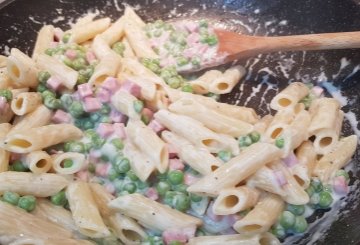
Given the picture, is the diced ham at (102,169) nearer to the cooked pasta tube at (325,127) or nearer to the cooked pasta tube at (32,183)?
the cooked pasta tube at (32,183)

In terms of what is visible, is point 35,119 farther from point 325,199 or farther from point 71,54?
point 325,199

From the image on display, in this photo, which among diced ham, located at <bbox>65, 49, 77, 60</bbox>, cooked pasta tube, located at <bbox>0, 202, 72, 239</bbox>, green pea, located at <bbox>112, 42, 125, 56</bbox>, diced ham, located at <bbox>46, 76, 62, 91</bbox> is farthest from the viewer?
green pea, located at <bbox>112, 42, 125, 56</bbox>

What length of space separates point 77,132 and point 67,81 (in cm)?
20

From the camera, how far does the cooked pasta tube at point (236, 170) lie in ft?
5.04

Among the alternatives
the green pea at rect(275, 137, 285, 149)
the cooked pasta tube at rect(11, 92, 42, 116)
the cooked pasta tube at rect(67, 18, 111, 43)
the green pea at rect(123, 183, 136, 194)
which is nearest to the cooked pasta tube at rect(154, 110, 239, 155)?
the green pea at rect(275, 137, 285, 149)

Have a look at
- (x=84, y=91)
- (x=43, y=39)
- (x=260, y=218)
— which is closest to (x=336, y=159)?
(x=260, y=218)

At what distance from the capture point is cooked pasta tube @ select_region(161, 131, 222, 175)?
63.6 inches

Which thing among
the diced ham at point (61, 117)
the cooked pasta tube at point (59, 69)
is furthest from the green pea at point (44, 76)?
the diced ham at point (61, 117)

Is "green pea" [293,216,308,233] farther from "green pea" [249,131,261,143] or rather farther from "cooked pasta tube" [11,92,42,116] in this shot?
"cooked pasta tube" [11,92,42,116]

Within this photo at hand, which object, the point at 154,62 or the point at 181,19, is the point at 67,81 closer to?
the point at 154,62

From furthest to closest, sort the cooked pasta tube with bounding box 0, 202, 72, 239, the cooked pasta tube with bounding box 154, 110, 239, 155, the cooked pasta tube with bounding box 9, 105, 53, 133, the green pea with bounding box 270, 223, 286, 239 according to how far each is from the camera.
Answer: the cooked pasta tube with bounding box 9, 105, 53, 133
the cooked pasta tube with bounding box 154, 110, 239, 155
the green pea with bounding box 270, 223, 286, 239
the cooked pasta tube with bounding box 0, 202, 72, 239

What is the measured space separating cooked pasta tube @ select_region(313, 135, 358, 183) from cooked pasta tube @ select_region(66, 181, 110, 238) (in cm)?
66

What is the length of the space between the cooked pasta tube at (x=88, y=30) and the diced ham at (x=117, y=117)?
433 millimetres

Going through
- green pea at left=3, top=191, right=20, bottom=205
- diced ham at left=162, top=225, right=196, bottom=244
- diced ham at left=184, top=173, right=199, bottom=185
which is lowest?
diced ham at left=162, top=225, right=196, bottom=244
